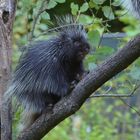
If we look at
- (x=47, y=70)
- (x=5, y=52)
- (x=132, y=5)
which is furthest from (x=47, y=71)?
(x=132, y=5)

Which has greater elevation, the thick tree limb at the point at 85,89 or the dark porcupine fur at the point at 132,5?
the thick tree limb at the point at 85,89

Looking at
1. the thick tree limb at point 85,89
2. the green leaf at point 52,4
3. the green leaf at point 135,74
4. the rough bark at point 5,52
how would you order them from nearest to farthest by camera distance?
1. the thick tree limb at point 85,89
2. the green leaf at point 135,74
3. the rough bark at point 5,52
4. the green leaf at point 52,4

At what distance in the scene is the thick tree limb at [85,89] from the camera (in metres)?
1.99

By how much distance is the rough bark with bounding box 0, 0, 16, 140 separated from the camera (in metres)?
2.33

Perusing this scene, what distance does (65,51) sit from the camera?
2.35 m

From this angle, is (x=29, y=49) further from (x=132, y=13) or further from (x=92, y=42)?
(x=132, y=13)

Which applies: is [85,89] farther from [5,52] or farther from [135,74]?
[5,52]

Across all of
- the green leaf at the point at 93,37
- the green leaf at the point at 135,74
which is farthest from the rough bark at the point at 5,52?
the green leaf at the point at 135,74

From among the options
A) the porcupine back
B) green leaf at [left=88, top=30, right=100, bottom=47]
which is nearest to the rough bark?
the porcupine back

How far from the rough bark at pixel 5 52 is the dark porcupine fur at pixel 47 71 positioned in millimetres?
53

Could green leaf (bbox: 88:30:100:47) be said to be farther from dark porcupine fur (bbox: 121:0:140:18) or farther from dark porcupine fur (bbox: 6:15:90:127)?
dark porcupine fur (bbox: 121:0:140:18)

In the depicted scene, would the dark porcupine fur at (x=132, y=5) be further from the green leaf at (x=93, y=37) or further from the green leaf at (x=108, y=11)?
the green leaf at (x=93, y=37)

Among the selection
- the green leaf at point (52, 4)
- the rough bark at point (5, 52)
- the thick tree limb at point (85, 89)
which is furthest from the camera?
the green leaf at point (52, 4)

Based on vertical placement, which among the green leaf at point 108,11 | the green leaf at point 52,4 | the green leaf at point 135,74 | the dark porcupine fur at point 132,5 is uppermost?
the green leaf at point 52,4
